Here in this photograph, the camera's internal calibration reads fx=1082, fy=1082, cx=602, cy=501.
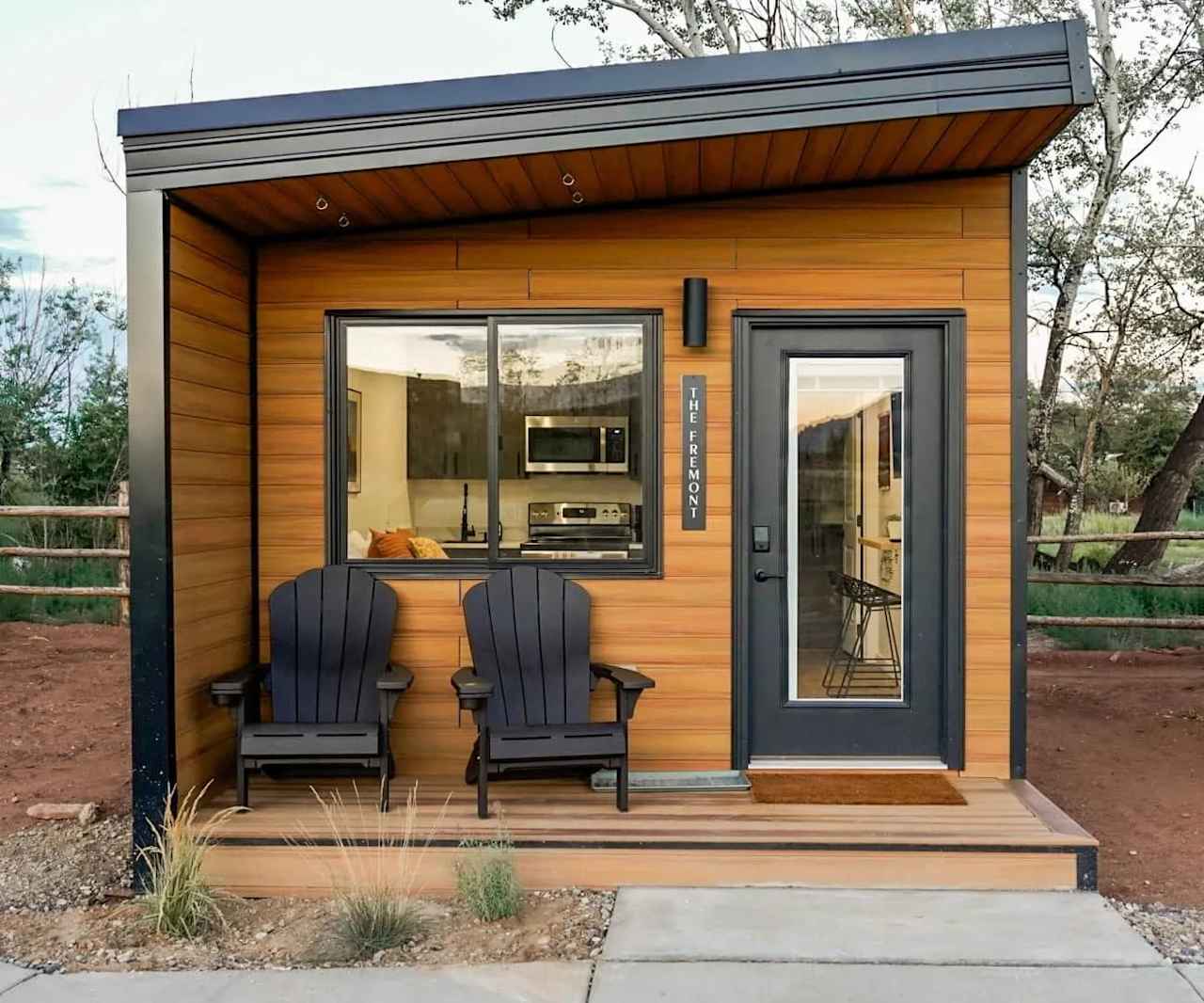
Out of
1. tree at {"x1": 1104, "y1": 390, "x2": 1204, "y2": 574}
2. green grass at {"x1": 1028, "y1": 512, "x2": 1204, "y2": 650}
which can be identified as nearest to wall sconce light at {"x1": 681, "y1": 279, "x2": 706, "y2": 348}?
green grass at {"x1": 1028, "y1": 512, "x2": 1204, "y2": 650}

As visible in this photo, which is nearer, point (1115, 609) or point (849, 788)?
point (849, 788)

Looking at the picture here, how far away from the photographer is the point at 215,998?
9.14ft

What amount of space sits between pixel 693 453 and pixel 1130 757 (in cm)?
294

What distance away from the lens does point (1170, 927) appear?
331cm

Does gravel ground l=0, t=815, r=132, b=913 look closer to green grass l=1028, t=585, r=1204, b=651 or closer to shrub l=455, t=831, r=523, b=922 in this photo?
shrub l=455, t=831, r=523, b=922

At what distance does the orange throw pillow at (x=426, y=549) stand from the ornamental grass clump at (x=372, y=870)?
0.95 meters

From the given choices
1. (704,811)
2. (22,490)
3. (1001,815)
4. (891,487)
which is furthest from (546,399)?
(22,490)

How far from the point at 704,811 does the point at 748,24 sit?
1065cm

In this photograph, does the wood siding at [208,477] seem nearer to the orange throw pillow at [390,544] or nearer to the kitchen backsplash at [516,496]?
the orange throw pillow at [390,544]

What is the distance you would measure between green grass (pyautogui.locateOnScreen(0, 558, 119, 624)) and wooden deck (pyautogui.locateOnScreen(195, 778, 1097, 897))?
558 centimetres

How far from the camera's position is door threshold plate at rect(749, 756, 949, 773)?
14.1 feet

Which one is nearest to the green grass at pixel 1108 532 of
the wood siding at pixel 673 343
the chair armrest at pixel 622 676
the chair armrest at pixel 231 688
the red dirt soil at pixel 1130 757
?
the red dirt soil at pixel 1130 757

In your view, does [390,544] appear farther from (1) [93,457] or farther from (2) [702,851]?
(1) [93,457]

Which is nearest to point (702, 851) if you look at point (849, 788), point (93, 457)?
point (849, 788)
